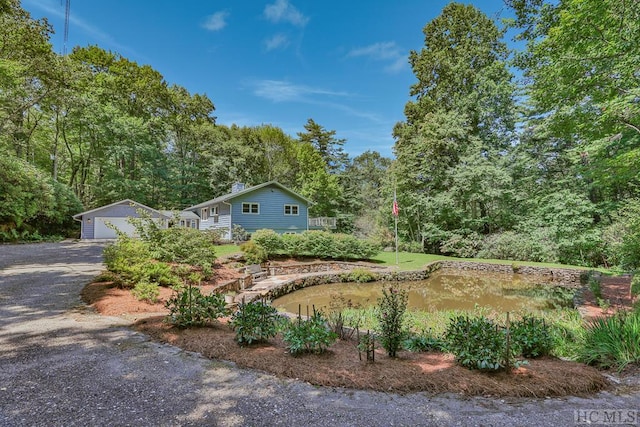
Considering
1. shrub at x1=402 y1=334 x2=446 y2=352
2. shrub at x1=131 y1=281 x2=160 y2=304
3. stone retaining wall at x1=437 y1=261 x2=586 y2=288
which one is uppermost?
shrub at x1=131 y1=281 x2=160 y2=304

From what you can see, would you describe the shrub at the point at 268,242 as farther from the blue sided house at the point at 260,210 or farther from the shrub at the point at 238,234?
the blue sided house at the point at 260,210

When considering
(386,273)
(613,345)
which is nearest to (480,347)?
(613,345)

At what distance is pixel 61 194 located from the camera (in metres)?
20.5

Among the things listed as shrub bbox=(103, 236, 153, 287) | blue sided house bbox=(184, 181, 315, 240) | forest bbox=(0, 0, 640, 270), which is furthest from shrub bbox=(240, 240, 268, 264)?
forest bbox=(0, 0, 640, 270)

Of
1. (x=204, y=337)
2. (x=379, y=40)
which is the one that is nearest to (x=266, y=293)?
(x=204, y=337)

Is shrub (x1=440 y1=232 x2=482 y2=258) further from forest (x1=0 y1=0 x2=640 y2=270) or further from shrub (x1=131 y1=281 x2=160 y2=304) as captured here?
shrub (x1=131 y1=281 x2=160 y2=304)

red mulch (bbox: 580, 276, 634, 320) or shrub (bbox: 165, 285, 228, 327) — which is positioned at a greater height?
shrub (bbox: 165, 285, 228, 327)

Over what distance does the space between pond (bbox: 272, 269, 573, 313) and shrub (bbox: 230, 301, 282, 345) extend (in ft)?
14.3

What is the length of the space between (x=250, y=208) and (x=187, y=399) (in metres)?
17.9

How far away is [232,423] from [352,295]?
336 inches

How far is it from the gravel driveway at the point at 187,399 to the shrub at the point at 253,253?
9.27 m

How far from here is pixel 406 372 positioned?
119 inches

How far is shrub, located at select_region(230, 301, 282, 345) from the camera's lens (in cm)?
379

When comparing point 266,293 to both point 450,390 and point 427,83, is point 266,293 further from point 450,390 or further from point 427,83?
point 427,83
